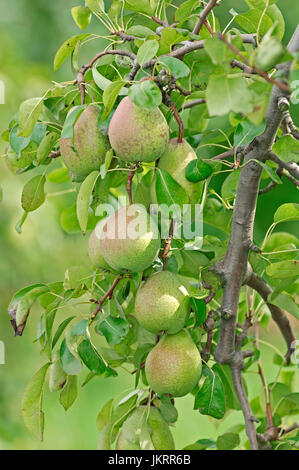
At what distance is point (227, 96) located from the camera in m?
0.53

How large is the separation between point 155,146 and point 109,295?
0.71ft

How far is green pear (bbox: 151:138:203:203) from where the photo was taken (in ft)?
2.47

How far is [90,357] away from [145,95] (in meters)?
0.33

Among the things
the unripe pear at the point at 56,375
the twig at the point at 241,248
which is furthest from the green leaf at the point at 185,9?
the unripe pear at the point at 56,375

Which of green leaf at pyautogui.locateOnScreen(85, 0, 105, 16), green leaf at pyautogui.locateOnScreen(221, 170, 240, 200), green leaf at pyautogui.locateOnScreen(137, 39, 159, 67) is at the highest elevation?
green leaf at pyautogui.locateOnScreen(85, 0, 105, 16)

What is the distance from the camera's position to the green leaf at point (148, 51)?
662 millimetres

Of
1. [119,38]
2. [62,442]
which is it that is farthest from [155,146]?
[62,442]

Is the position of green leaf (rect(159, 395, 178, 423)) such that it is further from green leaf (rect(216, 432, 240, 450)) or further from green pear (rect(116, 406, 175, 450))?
green leaf (rect(216, 432, 240, 450))

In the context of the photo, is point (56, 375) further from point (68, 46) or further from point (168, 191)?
point (68, 46)

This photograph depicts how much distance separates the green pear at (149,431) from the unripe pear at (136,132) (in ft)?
1.21

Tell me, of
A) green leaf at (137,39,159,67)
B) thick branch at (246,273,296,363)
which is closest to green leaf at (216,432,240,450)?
thick branch at (246,273,296,363)

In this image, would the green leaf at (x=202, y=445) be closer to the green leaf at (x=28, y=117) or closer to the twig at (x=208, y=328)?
the twig at (x=208, y=328)

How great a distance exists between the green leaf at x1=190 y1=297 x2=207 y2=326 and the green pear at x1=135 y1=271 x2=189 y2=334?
0.01 metres
